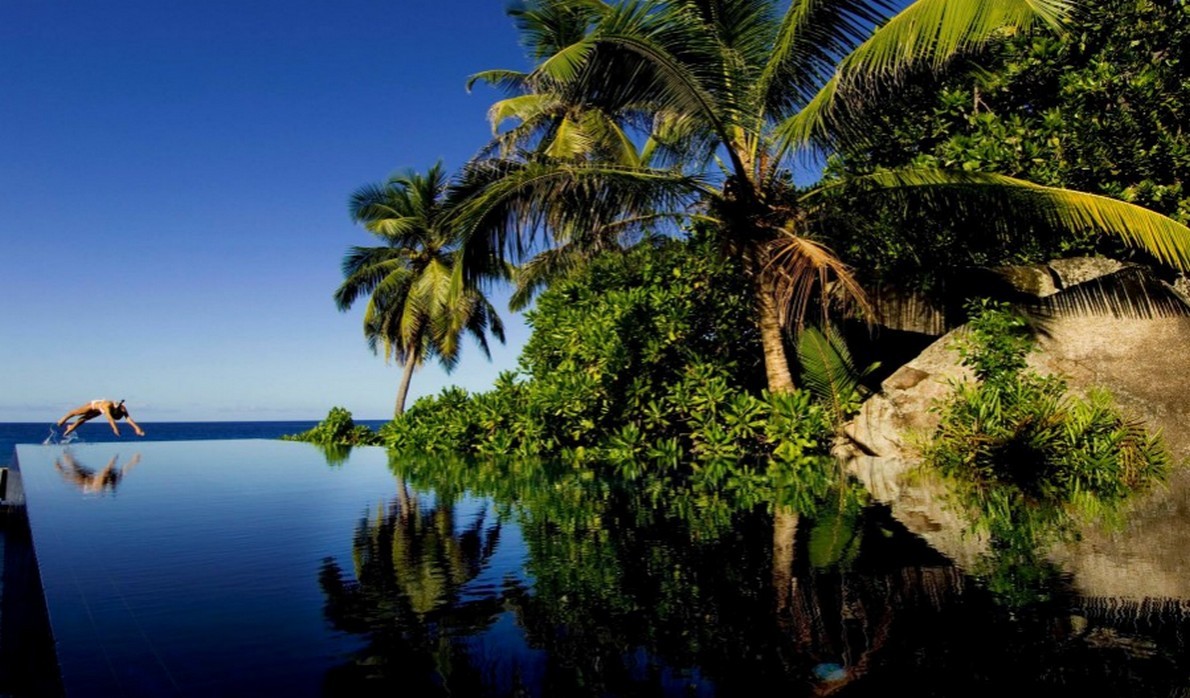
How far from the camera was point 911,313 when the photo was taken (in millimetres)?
10961

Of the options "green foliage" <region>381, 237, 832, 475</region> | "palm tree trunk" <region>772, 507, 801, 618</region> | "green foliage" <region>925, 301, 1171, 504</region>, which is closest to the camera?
"palm tree trunk" <region>772, 507, 801, 618</region>

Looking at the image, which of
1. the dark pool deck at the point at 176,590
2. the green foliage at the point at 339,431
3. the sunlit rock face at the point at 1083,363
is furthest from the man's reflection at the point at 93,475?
the green foliage at the point at 339,431

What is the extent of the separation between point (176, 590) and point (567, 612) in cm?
145

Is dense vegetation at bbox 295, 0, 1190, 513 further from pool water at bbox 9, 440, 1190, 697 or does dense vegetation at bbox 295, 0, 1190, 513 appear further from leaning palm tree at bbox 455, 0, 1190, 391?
pool water at bbox 9, 440, 1190, 697

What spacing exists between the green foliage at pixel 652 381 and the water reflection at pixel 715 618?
5.93 metres

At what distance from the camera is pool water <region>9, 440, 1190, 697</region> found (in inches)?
67.2

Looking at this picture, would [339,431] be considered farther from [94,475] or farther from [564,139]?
[94,475]

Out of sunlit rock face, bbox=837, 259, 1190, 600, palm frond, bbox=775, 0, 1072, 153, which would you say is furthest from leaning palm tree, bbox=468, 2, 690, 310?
sunlit rock face, bbox=837, 259, 1190, 600

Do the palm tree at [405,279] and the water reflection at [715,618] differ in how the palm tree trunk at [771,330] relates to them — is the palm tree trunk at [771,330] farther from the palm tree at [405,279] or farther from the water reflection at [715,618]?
the palm tree at [405,279]

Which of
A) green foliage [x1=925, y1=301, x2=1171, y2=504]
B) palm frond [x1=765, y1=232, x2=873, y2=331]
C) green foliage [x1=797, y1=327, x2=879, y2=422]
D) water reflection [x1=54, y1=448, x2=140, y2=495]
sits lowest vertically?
water reflection [x1=54, y1=448, x2=140, y2=495]

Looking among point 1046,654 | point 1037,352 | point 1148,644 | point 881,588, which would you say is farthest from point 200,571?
point 1037,352

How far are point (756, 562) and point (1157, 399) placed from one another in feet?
26.7

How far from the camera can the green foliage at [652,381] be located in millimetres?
9984

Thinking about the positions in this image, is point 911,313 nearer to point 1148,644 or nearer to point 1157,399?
point 1157,399
